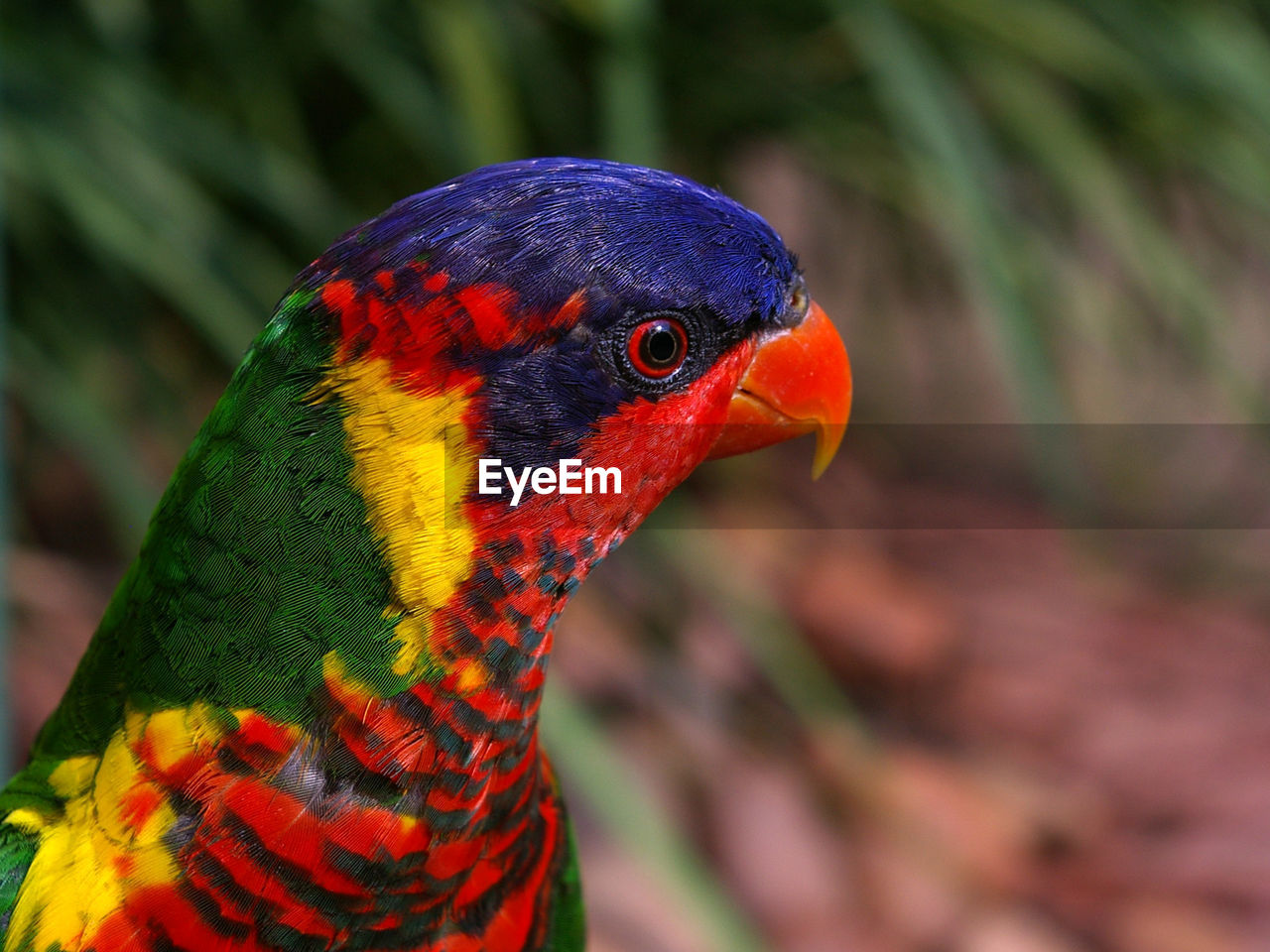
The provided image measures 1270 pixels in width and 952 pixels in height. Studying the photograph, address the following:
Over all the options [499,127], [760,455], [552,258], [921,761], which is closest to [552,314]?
[552,258]

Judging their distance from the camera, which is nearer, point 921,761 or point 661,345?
point 661,345

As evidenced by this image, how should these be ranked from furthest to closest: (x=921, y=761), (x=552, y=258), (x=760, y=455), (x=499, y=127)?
(x=760, y=455), (x=921, y=761), (x=499, y=127), (x=552, y=258)

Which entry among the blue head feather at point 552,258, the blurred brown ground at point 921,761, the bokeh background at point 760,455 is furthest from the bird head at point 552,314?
the blurred brown ground at point 921,761

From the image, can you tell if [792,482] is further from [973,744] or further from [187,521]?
[187,521]

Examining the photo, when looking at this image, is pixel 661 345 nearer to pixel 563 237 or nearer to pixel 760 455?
pixel 563 237

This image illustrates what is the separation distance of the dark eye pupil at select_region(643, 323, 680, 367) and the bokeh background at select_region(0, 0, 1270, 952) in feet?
1.50

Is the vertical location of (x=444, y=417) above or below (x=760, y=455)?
below

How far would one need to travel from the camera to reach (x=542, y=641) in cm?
38

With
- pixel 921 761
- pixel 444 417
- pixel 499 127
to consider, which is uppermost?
pixel 499 127

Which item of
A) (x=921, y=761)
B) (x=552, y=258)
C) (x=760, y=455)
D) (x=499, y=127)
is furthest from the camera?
(x=760, y=455)

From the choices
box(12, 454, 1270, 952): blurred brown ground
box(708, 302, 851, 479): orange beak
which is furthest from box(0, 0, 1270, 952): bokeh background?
box(708, 302, 851, 479): orange beak

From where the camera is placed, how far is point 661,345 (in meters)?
0.38

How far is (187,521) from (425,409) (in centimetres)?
9

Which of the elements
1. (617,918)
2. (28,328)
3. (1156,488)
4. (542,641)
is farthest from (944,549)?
(542,641)
